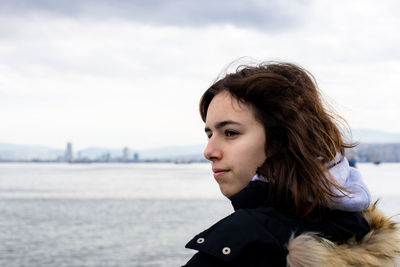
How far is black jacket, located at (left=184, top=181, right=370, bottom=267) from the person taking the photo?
4.35ft

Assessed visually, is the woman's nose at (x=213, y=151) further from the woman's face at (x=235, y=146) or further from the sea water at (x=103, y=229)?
the sea water at (x=103, y=229)

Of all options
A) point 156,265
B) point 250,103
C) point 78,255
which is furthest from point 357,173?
point 78,255

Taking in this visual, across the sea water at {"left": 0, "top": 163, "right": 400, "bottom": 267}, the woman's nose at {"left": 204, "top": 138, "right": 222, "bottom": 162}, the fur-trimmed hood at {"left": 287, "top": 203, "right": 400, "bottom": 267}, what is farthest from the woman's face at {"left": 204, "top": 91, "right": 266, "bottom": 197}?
the sea water at {"left": 0, "top": 163, "right": 400, "bottom": 267}

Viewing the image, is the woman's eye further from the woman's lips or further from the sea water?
the sea water

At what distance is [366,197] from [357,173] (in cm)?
13

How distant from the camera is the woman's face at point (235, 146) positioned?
5.33 ft

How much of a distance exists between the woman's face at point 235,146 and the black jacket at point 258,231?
0.35ft

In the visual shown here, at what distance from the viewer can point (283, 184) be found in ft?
4.93

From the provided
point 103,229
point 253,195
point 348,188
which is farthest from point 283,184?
point 103,229

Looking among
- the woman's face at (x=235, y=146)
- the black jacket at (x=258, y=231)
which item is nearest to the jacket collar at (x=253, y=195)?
→ the black jacket at (x=258, y=231)

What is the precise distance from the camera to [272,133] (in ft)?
5.40

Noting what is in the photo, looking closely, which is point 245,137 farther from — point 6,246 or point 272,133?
point 6,246

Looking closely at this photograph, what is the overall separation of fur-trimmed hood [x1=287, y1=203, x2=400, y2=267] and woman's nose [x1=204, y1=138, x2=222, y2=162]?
37cm

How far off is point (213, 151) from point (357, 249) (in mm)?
507
